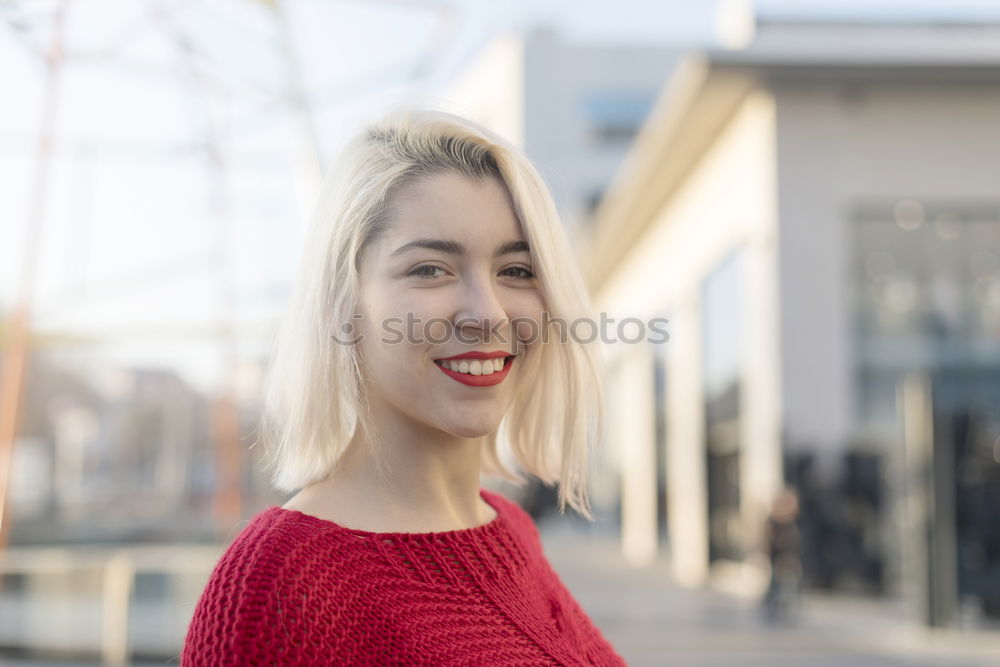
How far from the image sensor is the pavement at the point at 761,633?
32.1 ft

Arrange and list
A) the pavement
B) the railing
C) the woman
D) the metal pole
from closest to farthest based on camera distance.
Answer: the woman, the metal pole, the railing, the pavement

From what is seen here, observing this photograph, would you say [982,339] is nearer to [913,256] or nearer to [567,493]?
[913,256]

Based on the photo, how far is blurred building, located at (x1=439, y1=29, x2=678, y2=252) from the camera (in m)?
40.9

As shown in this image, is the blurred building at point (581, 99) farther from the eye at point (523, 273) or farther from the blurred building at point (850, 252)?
the eye at point (523, 273)

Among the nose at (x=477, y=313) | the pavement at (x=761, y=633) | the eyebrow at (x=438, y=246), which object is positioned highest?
the eyebrow at (x=438, y=246)

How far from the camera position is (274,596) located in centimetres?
137

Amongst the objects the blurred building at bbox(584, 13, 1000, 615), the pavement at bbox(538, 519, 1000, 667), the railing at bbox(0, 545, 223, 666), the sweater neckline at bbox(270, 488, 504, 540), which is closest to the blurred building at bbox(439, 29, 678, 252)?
the blurred building at bbox(584, 13, 1000, 615)

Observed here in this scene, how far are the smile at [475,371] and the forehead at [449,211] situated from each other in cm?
17

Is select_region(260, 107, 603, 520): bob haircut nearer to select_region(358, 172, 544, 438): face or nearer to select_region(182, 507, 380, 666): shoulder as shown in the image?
select_region(358, 172, 544, 438): face

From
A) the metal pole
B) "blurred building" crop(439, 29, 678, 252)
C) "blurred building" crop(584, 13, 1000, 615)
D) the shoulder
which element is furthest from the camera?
"blurred building" crop(439, 29, 678, 252)

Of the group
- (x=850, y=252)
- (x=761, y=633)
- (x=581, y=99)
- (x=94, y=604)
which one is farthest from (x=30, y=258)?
(x=581, y=99)

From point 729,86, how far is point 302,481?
581 inches

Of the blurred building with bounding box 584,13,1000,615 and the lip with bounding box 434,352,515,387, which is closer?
the lip with bounding box 434,352,515,387

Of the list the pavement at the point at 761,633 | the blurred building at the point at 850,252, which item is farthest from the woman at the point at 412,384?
the blurred building at the point at 850,252
